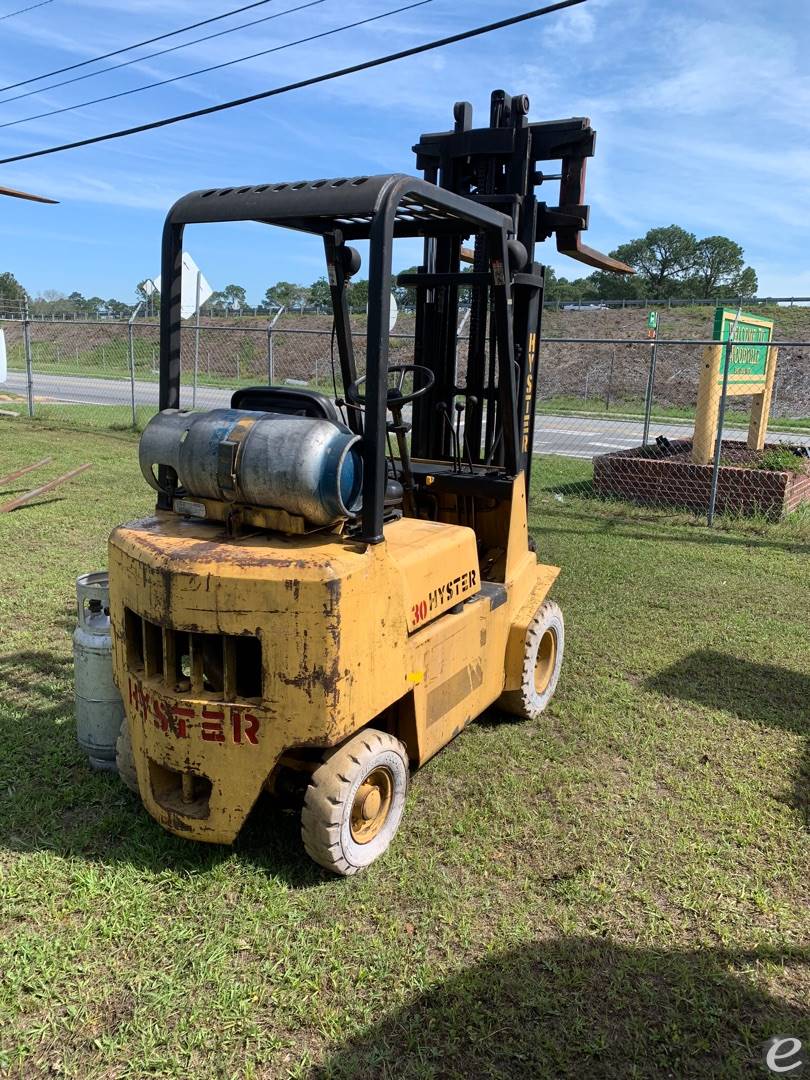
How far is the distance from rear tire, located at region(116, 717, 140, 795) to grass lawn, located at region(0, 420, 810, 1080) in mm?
158

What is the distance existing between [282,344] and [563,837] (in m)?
46.6

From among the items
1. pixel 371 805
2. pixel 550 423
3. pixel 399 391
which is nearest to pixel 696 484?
pixel 399 391

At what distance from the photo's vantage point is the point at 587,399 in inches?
1345

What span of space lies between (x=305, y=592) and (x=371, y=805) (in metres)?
1.08

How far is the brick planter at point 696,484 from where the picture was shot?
396 inches

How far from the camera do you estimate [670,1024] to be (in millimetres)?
2682

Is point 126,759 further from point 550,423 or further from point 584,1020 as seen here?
point 550,423

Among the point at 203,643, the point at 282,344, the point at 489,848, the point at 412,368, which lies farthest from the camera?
the point at 282,344

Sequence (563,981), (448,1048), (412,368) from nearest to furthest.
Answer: (448,1048)
(563,981)
(412,368)

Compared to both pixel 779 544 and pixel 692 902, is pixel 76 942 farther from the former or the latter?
pixel 779 544

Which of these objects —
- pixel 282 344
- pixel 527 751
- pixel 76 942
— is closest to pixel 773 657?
pixel 527 751

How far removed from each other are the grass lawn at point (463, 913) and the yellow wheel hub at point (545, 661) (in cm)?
17

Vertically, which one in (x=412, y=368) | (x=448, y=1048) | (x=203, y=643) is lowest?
(x=448, y=1048)

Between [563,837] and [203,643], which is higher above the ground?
[203,643]
